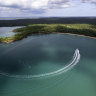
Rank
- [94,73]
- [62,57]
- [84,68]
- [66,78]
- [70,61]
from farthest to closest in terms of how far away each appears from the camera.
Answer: [62,57] → [70,61] → [84,68] → [94,73] → [66,78]

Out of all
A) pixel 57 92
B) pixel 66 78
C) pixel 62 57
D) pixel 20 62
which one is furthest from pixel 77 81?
pixel 20 62

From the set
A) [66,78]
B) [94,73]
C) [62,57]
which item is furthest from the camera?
[62,57]

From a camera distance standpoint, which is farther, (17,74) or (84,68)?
(84,68)

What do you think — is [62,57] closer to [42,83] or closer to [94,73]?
[94,73]

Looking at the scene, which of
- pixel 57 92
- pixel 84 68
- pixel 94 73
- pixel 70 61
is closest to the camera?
pixel 57 92

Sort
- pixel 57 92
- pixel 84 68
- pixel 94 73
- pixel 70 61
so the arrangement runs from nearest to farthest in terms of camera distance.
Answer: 1. pixel 57 92
2. pixel 94 73
3. pixel 84 68
4. pixel 70 61

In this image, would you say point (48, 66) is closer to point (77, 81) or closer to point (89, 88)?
point (77, 81)

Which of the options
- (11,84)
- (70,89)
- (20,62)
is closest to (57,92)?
(70,89)

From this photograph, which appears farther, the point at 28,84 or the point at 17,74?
the point at 17,74
